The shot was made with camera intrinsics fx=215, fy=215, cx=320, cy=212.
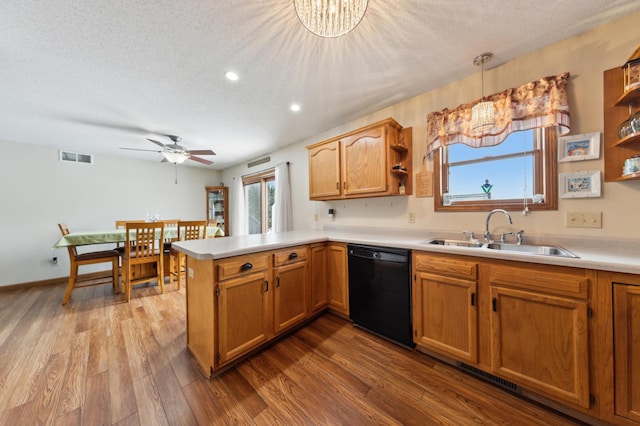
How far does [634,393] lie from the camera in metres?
1.05

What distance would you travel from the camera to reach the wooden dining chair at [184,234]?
329 cm

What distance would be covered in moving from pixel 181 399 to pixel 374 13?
2678 mm

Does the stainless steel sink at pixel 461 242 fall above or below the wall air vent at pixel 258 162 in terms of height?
below

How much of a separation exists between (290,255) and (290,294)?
0.37 m

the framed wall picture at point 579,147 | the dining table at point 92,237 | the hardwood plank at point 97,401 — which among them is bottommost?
the hardwood plank at point 97,401

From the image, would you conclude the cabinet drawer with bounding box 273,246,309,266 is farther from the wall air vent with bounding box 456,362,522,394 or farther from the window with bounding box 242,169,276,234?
the window with bounding box 242,169,276,234

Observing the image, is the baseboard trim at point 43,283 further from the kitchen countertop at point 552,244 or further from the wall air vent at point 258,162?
the kitchen countertop at point 552,244

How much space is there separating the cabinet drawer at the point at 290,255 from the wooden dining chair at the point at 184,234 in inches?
82.9

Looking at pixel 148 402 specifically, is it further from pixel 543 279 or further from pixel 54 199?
pixel 54 199

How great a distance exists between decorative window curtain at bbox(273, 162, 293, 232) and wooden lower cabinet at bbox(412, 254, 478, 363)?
94.1 inches

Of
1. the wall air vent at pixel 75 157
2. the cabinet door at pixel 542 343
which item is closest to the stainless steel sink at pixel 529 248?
the cabinet door at pixel 542 343

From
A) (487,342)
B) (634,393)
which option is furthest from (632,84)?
(487,342)

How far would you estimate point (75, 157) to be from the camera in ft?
12.8

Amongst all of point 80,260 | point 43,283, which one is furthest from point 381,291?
point 43,283
